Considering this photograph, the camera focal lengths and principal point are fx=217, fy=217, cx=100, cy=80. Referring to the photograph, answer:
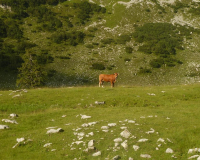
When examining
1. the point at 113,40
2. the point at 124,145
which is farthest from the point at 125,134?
the point at 113,40

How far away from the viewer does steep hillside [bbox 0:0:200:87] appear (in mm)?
77062

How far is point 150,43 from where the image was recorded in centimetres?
9319

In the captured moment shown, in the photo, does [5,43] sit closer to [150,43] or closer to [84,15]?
[84,15]

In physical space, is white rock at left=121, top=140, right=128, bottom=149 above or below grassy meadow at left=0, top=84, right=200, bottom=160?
above

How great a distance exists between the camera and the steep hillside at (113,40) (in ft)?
253

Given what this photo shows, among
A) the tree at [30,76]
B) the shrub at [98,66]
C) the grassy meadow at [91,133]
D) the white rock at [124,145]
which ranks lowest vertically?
the shrub at [98,66]

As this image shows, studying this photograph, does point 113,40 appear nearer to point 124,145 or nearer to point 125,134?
point 125,134

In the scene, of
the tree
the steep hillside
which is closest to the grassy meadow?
the tree

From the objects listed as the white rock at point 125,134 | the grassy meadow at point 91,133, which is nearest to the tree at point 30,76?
the grassy meadow at point 91,133

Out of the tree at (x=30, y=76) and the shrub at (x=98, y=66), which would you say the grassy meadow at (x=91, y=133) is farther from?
the shrub at (x=98, y=66)

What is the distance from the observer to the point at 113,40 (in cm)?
9569

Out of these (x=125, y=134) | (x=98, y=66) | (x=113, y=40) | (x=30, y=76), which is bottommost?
(x=98, y=66)

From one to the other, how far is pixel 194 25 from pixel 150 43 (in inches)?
1204

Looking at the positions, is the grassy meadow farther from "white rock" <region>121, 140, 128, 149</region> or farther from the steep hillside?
the steep hillside
